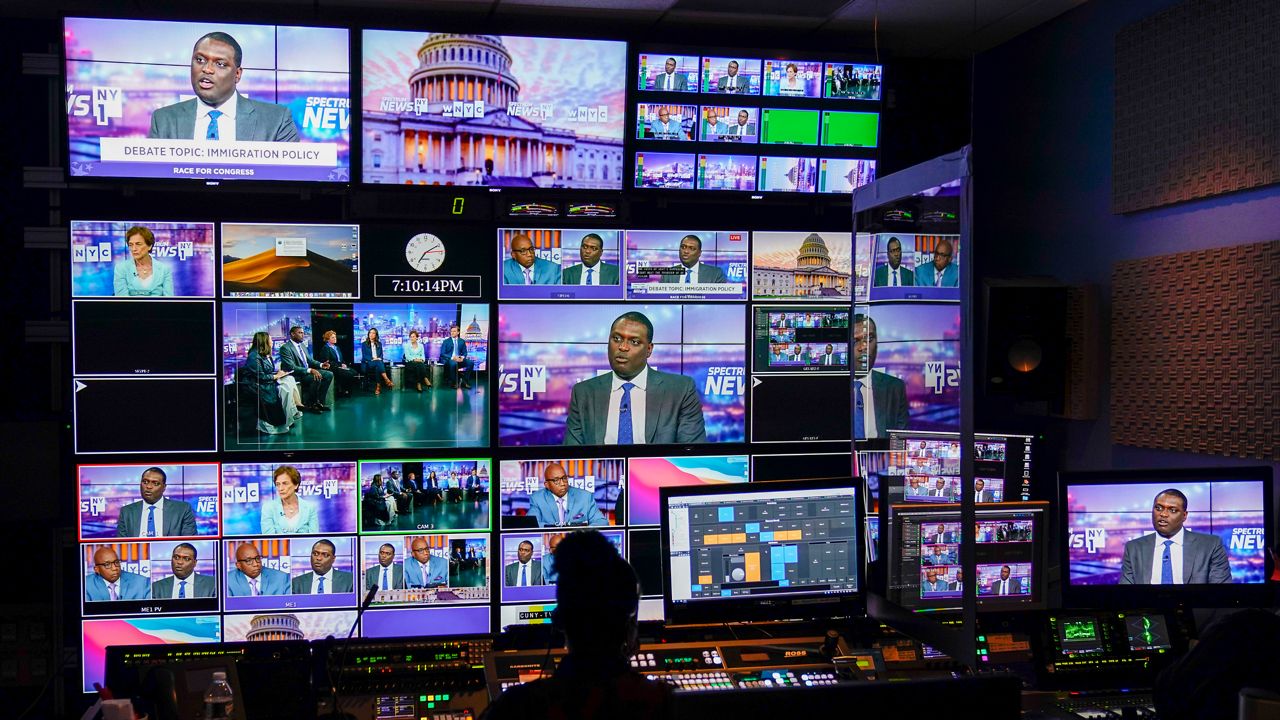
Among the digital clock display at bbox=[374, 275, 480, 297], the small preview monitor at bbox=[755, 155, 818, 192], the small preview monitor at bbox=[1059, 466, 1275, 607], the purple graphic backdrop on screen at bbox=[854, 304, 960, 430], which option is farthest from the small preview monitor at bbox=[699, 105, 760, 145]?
the small preview monitor at bbox=[1059, 466, 1275, 607]

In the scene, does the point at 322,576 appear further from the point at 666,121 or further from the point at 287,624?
the point at 666,121

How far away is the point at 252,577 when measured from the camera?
4.73m

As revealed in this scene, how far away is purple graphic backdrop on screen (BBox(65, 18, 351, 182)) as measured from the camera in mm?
4473

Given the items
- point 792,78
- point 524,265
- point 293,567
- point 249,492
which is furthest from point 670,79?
point 293,567

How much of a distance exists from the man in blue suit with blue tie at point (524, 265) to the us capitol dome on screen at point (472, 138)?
0.26 m

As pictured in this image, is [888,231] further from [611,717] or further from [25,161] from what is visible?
[25,161]

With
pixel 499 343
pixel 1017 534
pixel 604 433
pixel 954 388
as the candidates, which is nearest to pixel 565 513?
pixel 604 433

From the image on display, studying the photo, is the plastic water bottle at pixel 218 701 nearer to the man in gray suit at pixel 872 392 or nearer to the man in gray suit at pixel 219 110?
the man in gray suit at pixel 872 392

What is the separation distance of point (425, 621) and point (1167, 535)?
9.74 ft

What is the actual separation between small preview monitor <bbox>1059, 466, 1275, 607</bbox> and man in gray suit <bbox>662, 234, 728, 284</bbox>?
213cm

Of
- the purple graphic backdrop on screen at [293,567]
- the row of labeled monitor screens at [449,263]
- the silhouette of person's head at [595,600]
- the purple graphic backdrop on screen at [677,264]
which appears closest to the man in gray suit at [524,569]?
the purple graphic backdrop on screen at [293,567]

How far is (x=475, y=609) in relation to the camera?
4.91 meters

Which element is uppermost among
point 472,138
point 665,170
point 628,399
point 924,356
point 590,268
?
point 472,138

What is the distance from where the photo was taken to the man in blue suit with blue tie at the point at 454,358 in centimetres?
487
